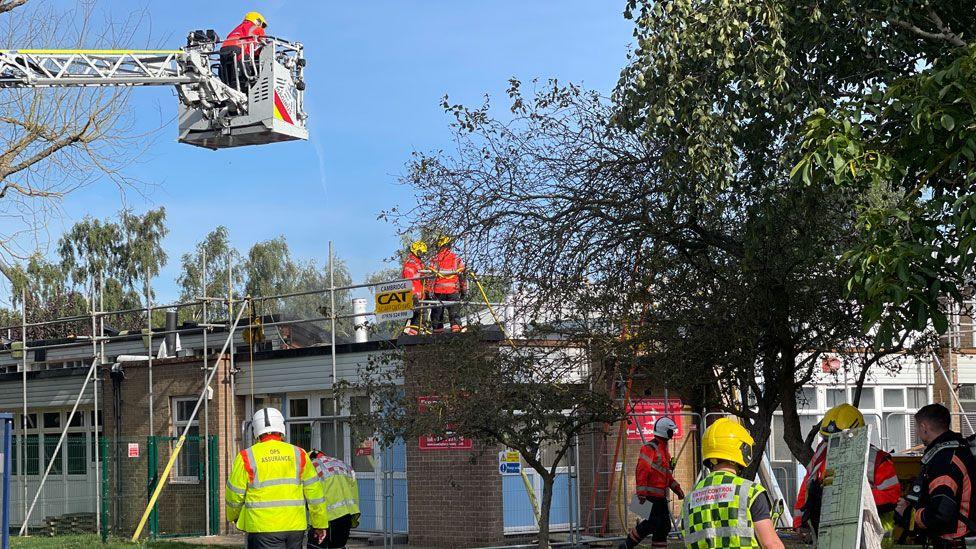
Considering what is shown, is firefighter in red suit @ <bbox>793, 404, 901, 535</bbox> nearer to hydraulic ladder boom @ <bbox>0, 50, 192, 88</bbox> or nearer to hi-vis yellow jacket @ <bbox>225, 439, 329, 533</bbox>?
hi-vis yellow jacket @ <bbox>225, 439, 329, 533</bbox>

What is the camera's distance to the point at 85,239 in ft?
180

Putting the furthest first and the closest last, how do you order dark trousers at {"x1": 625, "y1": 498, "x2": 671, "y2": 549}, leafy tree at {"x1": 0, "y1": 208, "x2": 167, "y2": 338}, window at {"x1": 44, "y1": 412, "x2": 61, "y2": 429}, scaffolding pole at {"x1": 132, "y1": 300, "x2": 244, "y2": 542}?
leafy tree at {"x1": 0, "y1": 208, "x2": 167, "y2": 338} < window at {"x1": 44, "y1": 412, "x2": 61, "y2": 429} < scaffolding pole at {"x1": 132, "y1": 300, "x2": 244, "y2": 542} < dark trousers at {"x1": 625, "y1": 498, "x2": 671, "y2": 549}

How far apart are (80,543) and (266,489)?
39.2 ft

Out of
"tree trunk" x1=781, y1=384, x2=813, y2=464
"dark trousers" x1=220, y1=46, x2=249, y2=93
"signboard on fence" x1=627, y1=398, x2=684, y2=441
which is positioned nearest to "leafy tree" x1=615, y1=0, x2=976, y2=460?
"tree trunk" x1=781, y1=384, x2=813, y2=464

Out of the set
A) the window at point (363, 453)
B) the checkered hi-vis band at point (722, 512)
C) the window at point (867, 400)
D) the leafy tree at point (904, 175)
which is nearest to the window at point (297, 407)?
the window at point (363, 453)

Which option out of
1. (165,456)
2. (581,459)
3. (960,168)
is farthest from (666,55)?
(165,456)

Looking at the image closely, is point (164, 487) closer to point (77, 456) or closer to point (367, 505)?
point (77, 456)

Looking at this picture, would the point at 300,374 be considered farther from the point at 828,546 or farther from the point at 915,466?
the point at 828,546

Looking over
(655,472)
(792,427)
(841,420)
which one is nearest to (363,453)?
(655,472)

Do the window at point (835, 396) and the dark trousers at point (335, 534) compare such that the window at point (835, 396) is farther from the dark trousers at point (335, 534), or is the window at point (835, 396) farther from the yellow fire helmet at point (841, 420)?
the yellow fire helmet at point (841, 420)

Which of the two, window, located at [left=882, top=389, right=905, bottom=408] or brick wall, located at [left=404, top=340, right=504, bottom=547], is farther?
window, located at [left=882, top=389, right=905, bottom=408]

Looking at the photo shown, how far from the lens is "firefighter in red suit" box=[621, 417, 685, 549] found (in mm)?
14078

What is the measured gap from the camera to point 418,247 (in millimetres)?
14273

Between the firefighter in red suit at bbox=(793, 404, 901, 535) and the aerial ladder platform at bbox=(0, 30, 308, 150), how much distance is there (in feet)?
25.9
